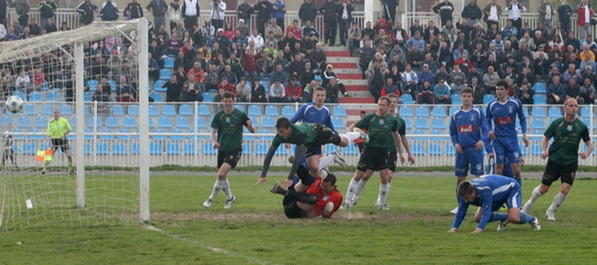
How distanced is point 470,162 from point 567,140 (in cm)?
215

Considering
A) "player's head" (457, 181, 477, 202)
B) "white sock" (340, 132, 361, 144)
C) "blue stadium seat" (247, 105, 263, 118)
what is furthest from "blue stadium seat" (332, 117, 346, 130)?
"player's head" (457, 181, 477, 202)

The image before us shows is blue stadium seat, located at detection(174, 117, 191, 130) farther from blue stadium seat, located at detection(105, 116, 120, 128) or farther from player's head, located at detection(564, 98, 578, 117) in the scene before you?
player's head, located at detection(564, 98, 578, 117)

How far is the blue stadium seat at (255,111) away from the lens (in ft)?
114

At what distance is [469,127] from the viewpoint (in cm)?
1989

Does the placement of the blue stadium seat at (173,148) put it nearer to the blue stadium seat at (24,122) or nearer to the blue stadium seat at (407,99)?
the blue stadium seat at (24,122)

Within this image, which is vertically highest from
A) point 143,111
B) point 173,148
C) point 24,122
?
point 143,111

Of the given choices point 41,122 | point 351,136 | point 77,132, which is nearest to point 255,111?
point 41,122

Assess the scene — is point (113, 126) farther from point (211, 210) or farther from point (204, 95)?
point (211, 210)

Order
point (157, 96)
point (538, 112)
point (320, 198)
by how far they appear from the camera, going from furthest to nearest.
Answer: point (157, 96) < point (538, 112) < point (320, 198)

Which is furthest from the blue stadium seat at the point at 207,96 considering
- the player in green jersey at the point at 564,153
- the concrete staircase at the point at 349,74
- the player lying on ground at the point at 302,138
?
the player in green jersey at the point at 564,153

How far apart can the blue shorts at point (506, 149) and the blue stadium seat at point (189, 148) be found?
49.9 ft

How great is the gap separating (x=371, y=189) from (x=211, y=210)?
23.1 feet

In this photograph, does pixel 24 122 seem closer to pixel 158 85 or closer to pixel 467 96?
pixel 158 85

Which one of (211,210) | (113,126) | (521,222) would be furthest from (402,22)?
(521,222)
